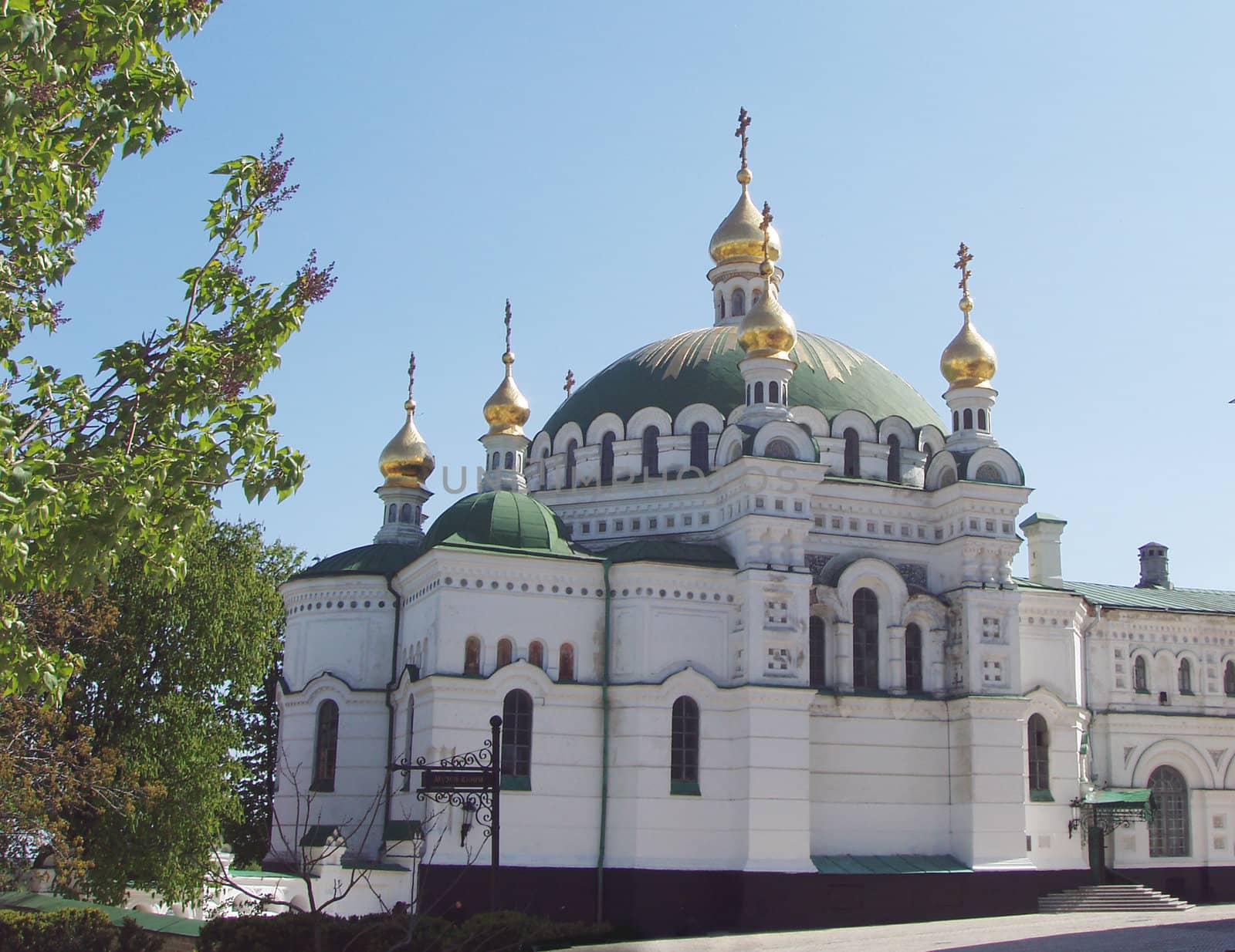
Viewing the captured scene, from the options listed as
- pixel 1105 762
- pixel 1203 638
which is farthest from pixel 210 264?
pixel 1203 638

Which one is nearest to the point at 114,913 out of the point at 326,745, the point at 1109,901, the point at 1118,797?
the point at 326,745

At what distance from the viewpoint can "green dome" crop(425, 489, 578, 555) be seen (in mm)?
22391

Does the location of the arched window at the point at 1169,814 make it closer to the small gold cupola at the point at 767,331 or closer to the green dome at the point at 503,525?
the small gold cupola at the point at 767,331

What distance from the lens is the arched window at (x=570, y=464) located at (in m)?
27.2

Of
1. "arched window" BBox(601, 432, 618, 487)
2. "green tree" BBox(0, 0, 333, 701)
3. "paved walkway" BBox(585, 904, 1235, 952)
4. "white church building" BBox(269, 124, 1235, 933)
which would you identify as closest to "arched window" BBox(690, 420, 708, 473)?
"white church building" BBox(269, 124, 1235, 933)

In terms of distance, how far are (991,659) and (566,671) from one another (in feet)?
24.3

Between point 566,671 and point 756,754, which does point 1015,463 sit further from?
point 566,671

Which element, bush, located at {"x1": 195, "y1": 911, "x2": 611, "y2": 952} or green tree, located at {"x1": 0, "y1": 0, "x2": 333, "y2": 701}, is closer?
green tree, located at {"x1": 0, "y1": 0, "x2": 333, "y2": 701}

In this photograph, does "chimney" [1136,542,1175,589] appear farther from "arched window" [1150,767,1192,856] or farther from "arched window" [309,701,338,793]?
"arched window" [309,701,338,793]

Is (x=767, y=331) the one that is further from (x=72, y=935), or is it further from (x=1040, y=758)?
(x=72, y=935)

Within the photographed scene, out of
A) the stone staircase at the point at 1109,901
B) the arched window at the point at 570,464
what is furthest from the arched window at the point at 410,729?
the stone staircase at the point at 1109,901

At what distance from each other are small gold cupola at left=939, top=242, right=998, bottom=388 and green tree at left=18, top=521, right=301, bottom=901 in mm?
13294

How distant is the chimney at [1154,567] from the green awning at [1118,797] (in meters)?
7.18

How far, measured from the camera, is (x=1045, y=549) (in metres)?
27.9
